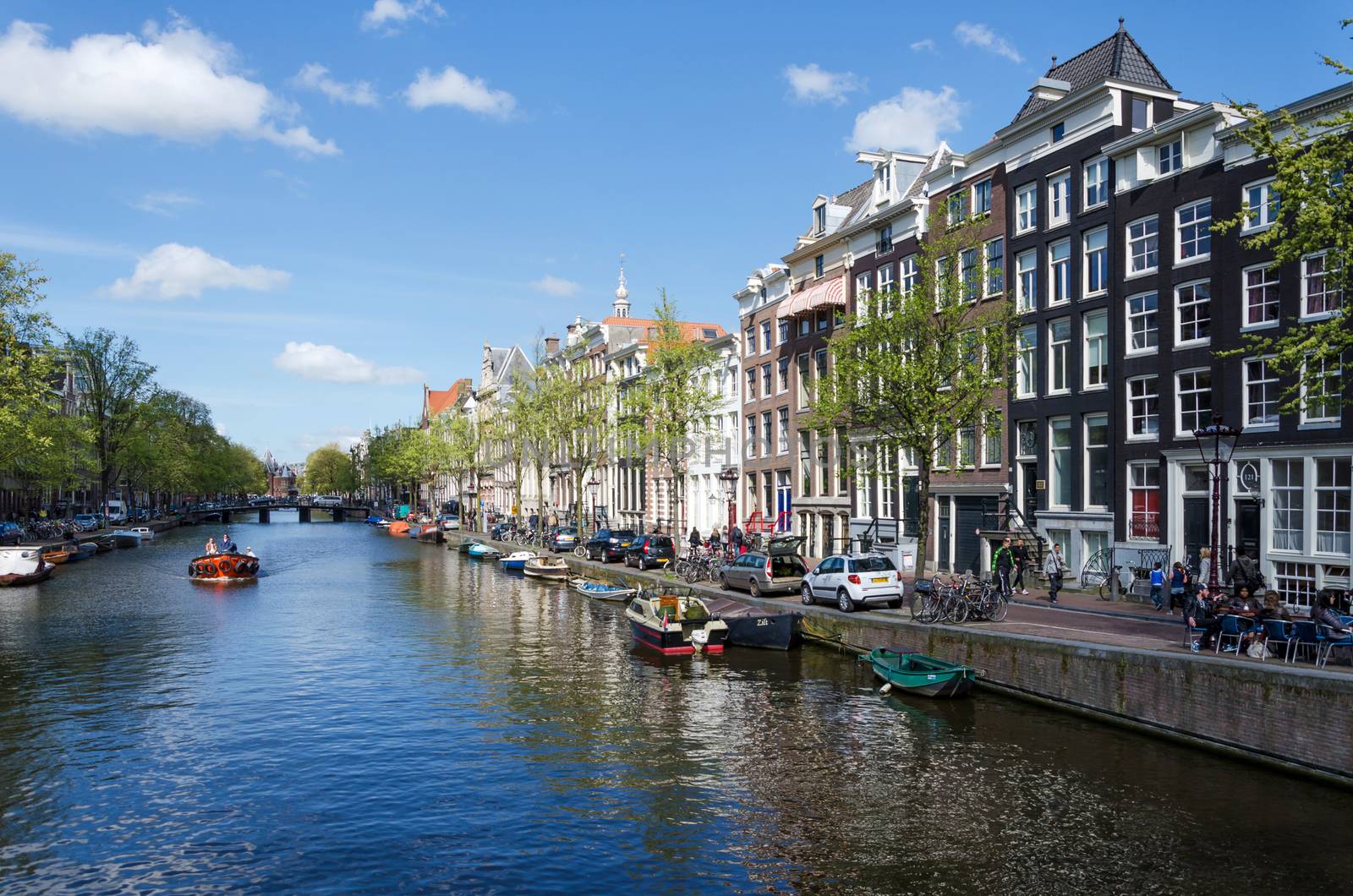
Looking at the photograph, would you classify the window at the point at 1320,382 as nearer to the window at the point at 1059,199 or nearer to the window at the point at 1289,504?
the window at the point at 1289,504

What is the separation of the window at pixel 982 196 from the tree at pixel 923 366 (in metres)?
6.92

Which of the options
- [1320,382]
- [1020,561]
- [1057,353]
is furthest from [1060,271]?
[1320,382]

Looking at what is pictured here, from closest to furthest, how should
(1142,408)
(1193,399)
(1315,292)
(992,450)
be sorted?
(1315,292) → (1193,399) → (1142,408) → (992,450)

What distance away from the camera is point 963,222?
38.6m

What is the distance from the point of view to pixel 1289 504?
107 feet

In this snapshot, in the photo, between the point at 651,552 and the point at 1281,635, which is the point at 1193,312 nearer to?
the point at 1281,635

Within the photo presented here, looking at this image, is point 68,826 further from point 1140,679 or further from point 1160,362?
point 1160,362

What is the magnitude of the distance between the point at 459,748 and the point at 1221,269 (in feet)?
94.9

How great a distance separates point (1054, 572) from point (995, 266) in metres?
15.4

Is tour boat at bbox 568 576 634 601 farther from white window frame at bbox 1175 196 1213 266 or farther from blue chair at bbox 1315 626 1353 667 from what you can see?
blue chair at bbox 1315 626 1353 667

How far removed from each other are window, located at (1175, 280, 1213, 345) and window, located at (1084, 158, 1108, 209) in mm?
5317

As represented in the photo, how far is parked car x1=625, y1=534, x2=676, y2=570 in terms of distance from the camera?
57938mm

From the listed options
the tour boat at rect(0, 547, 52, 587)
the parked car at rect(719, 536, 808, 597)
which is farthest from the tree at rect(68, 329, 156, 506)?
the parked car at rect(719, 536, 808, 597)

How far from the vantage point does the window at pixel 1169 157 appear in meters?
36.3
